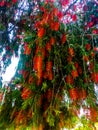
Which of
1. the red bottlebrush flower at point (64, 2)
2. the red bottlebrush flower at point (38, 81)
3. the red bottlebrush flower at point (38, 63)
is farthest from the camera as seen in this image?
the red bottlebrush flower at point (64, 2)

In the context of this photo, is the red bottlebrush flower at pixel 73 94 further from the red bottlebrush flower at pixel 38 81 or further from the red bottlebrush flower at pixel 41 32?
the red bottlebrush flower at pixel 41 32

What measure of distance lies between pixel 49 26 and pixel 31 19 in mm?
450

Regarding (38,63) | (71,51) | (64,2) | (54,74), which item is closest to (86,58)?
(71,51)

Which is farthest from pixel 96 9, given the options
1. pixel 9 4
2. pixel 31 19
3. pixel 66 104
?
pixel 66 104

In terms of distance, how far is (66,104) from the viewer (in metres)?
2.64

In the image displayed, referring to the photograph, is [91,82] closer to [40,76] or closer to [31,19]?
[40,76]

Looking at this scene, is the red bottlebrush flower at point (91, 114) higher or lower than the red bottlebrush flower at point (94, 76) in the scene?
lower

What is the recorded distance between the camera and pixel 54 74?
266cm

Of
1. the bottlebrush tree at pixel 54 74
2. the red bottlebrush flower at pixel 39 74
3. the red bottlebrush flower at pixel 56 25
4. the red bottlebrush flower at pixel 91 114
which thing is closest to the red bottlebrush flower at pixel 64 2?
the bottlebrush tree at pixel 54 74

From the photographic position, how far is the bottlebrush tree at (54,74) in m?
2.59

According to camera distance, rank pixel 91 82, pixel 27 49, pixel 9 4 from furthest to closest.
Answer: pixel 9 4, pixel 91 82, pixel 27 49

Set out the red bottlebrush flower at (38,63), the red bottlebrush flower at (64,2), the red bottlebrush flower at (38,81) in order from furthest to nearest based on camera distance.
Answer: the red bottlebrush flower at (64,2)
the red bottlebrush flower at (38,81)
the red bottlebrush flower at (38,63)

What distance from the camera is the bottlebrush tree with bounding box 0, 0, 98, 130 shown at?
2590mm

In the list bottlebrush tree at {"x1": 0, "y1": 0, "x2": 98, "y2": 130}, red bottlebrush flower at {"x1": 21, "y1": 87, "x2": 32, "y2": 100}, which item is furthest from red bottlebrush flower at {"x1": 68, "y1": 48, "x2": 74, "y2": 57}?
red bottlebrush flower at {"x1": 21, "y1": 87, "x2": 32, "y2": 100}
